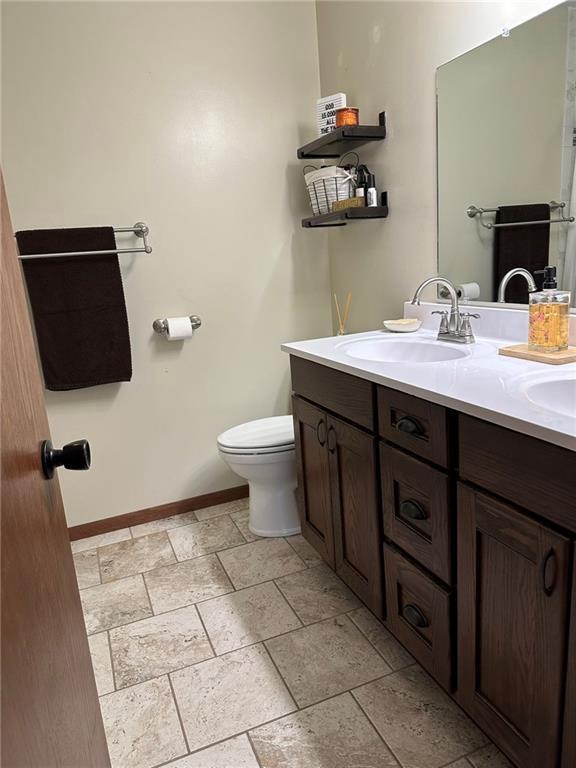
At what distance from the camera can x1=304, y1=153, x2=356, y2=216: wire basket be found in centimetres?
224

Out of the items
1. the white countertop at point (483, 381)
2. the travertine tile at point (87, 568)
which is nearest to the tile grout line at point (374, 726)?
the white countertop at point (483, 381)

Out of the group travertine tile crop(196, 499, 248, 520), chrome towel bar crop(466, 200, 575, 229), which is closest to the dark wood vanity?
chrome towel bar crop(466, 200, 575, 229)

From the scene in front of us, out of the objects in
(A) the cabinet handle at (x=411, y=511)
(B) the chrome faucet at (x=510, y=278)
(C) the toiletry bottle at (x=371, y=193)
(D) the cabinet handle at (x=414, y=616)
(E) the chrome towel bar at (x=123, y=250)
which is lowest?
(D) the cabinet handle at (x=414, y=616)

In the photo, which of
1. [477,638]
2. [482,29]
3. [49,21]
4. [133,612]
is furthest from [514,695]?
[49,21]

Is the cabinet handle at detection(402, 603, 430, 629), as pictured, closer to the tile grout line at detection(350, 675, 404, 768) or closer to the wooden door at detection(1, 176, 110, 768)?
the tile grout line at detection(350, 675, 404, 768)

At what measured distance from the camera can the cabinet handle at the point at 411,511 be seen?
133 centimetres

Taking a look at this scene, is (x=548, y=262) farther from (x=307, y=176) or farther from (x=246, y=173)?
(x=246, y=173)

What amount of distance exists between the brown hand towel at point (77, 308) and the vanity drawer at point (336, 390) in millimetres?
835

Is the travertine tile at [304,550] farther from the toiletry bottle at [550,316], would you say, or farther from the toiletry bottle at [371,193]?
the toiletry bottle at [371,193]

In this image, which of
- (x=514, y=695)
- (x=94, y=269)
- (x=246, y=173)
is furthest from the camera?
(x=246, y=173)

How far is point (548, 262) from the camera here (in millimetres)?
1532

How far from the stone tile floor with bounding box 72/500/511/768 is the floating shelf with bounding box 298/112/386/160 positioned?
162cm

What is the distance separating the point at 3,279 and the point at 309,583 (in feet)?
5.36

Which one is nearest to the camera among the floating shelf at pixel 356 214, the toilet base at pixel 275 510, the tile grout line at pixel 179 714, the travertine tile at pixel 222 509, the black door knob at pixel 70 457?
the black door knob at pixel 70 457
